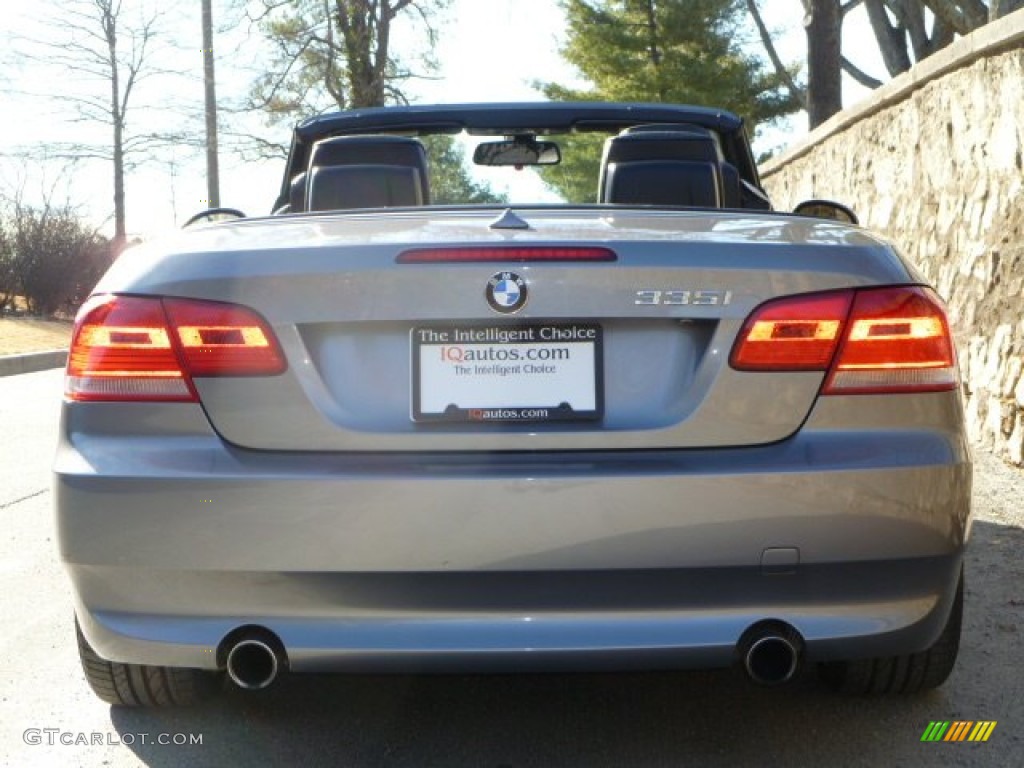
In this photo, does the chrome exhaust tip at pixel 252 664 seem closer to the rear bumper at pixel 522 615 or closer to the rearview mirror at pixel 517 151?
the rear bumper at pixel 522 615

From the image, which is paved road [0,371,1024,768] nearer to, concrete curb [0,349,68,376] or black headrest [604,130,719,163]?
black headrest [604,130,719,163]

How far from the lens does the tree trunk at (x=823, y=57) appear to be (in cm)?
1634

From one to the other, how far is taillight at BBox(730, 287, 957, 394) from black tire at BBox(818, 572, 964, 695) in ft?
2.29

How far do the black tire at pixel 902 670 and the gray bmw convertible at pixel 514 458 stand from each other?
1.28ft

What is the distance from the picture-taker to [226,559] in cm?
271

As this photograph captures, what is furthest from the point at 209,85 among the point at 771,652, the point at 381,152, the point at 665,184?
the point at 771,652

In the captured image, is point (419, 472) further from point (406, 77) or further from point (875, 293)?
point (406, 77)

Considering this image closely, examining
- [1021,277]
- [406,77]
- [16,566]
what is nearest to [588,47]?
[406,77]

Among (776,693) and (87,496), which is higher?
(87,496)

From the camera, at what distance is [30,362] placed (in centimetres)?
1695

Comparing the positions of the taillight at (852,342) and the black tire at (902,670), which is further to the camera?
the black tire at (902,670)

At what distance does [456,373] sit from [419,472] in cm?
21

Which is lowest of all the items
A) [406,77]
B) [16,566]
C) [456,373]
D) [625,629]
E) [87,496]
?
[16,566]

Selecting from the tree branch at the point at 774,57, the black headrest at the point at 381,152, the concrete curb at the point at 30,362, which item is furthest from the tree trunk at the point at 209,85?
the black headrest at the point at 381,152
